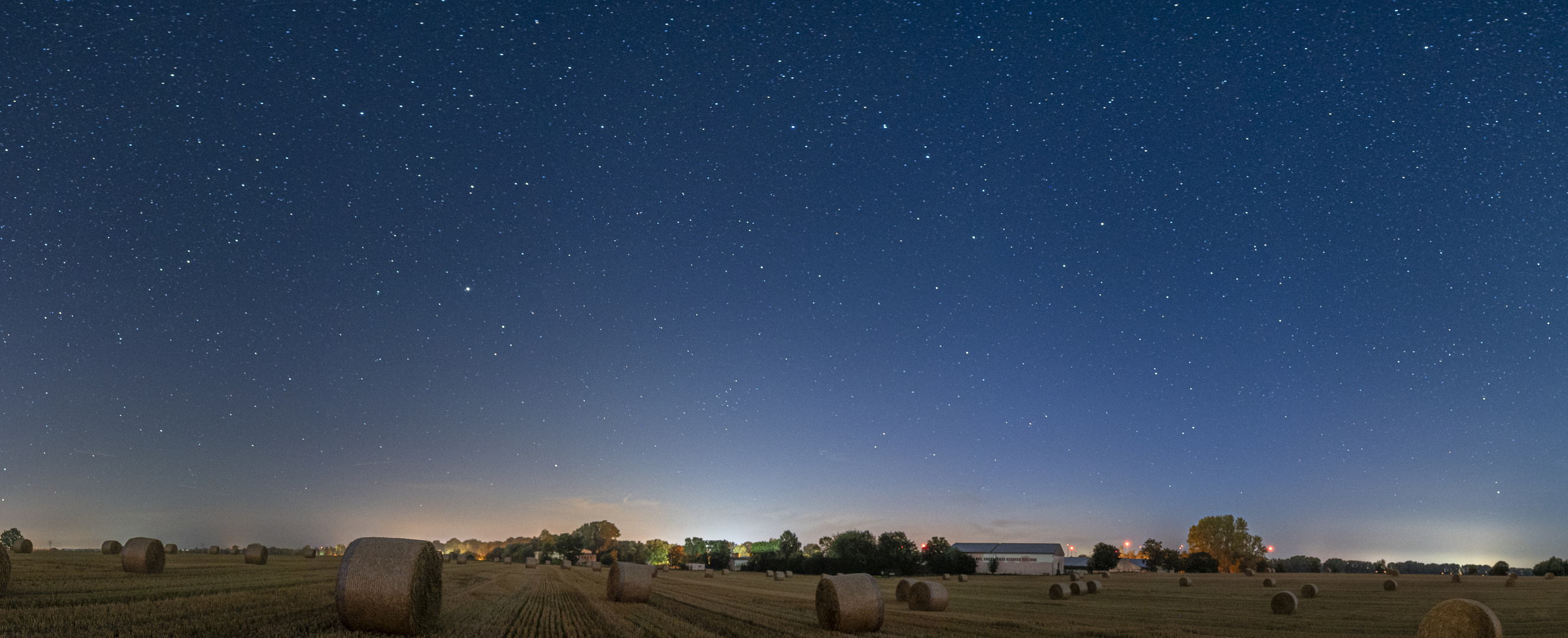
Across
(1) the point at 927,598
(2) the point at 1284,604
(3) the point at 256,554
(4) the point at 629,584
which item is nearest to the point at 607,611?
(4) the point at 629,584

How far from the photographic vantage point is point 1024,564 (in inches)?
4154

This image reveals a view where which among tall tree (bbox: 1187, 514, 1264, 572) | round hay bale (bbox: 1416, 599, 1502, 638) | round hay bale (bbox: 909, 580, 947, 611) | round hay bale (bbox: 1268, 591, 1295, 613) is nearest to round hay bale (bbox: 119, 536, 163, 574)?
round hay bale (bbox: 909, 580, 947, 611)

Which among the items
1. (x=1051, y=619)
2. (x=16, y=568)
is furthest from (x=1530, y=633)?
(x=16, y=568)

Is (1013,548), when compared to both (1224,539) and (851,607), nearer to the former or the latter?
(1224,539)

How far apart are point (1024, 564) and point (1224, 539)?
76253 millimetres

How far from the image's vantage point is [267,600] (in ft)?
62.6

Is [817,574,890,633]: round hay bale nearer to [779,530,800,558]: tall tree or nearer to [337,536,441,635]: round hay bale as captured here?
[337,536,441,635]: round hay bale

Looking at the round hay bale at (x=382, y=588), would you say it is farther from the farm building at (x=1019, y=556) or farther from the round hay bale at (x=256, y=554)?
the farm building at (x=1019, y=556)

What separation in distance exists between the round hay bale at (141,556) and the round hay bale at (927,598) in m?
27.1

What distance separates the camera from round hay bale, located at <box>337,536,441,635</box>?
14398 mm

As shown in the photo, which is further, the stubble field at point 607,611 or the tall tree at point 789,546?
the tall tree at point 789,546

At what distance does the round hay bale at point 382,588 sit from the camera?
14.4m

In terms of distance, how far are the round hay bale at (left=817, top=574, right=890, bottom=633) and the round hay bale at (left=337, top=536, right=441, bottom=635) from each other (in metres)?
9.13

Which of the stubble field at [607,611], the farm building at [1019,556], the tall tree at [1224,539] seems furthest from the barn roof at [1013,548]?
the stubble field at [607,611]
